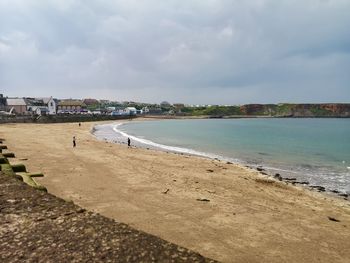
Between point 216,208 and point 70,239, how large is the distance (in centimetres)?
1172

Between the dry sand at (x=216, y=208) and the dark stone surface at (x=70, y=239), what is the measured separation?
232 inches

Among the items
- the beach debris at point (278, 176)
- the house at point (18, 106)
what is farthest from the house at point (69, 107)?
the beach debris at point (278, 176)

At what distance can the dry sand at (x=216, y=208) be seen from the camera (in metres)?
12.1

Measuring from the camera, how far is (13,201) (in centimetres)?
767

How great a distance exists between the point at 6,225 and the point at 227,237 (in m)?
8.44

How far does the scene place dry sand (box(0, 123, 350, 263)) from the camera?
12148 millimetres

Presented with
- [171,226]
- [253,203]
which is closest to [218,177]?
[253,203]

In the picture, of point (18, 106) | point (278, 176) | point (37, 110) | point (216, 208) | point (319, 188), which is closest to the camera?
point (216, 208)

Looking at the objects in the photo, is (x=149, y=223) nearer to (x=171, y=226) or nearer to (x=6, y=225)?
(x=171, y=226)

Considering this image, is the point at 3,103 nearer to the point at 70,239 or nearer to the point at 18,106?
the point at 18,106

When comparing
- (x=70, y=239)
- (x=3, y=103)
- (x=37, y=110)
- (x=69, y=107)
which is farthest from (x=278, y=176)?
(x=69, y=107)

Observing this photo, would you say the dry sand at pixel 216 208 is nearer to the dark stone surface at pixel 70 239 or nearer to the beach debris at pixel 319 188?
the beach debris at pixel 319 188

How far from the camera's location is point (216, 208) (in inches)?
652

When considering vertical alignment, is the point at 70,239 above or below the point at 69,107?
below
